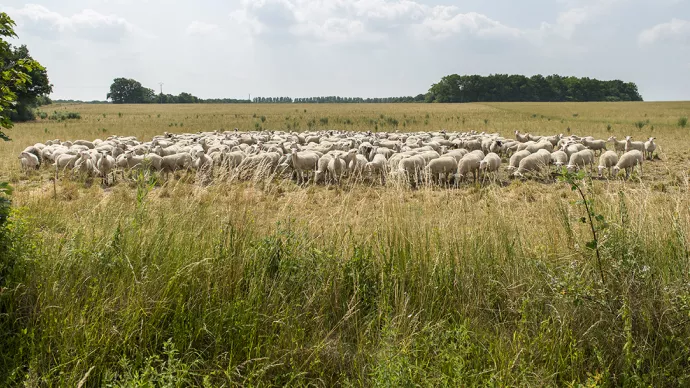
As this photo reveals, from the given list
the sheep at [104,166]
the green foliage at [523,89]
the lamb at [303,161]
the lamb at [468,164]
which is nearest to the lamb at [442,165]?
the lamb at [468,164]

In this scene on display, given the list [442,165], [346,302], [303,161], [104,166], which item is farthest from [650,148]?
[104,166]

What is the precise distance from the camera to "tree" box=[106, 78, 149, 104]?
127m

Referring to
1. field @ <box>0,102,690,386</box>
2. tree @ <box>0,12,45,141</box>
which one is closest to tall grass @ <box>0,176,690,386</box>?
field @ <box>0,102,690,386</box>

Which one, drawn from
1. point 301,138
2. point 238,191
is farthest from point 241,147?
point 238,191

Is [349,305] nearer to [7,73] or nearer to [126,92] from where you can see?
[7,73]

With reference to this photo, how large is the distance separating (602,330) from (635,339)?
236 millimetres

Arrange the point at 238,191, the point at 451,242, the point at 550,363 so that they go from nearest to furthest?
the point at 550,363 < the point at 451,242 < the point at 238,191

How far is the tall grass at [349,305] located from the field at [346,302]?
2 cm

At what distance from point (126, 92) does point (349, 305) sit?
145 m

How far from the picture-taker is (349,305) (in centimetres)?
372

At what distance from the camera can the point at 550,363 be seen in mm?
3158

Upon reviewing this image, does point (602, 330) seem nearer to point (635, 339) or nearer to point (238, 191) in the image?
point (635, 339)

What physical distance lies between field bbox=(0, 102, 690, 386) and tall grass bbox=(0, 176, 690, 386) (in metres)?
0.02

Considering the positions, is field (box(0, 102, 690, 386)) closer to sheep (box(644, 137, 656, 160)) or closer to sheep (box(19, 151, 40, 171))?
sheep (box(19, 151, 40, 171))
